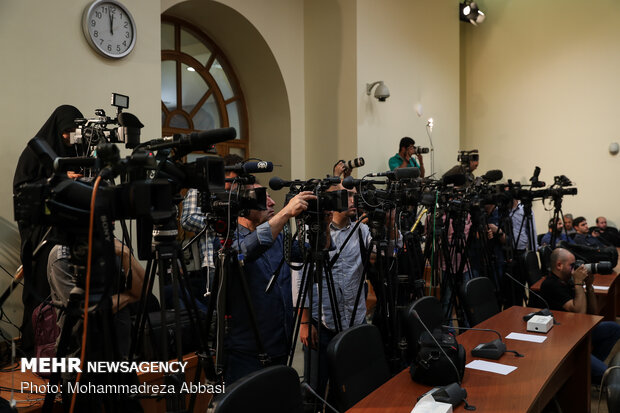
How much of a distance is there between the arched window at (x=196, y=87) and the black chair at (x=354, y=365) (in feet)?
11.3

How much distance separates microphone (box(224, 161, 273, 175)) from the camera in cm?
183

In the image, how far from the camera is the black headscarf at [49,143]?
264 centimetres

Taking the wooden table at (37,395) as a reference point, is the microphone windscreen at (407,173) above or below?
above

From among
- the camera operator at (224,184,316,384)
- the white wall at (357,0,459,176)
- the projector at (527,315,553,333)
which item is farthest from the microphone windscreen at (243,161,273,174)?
the white wall at (357,0,459,176)

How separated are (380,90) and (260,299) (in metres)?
3.92

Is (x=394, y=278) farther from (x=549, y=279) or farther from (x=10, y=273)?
(x=10, y=273)

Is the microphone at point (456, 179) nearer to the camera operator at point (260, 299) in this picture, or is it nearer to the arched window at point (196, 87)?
the camera operator at point (260, 299)

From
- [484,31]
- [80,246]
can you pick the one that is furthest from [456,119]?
[80,246]

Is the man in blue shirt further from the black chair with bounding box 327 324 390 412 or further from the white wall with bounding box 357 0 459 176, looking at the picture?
the black chair with bounding box 327 324 390 412

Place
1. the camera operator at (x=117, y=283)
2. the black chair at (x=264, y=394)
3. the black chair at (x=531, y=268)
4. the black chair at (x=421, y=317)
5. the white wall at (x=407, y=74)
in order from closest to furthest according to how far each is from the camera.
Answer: the black chair at (x=264, y=394) → the camera operator at (x=117, y=283) → the black chair at (x=421, y=317) → the black chair at (x=531, y=268) → the white wall at (x=407, y=74)

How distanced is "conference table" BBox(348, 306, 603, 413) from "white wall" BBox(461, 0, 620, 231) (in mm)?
4912

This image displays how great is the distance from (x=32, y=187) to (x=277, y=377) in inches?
35.5

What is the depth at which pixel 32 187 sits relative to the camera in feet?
4.07

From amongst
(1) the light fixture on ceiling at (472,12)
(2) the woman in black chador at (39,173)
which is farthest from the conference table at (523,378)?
(1) the light fixture on ceiling at (472,12)
